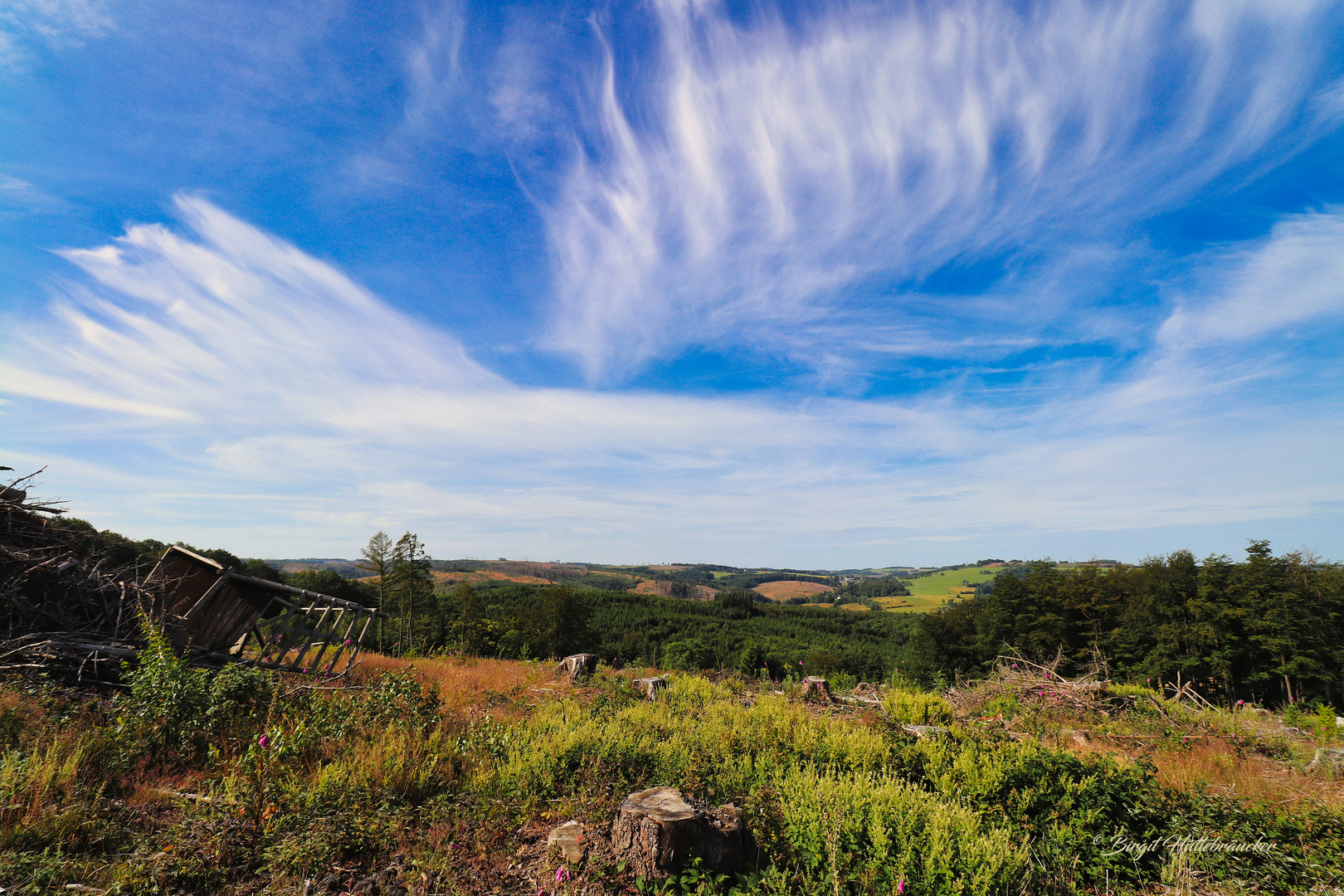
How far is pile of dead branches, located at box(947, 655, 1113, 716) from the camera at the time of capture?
1040 cm

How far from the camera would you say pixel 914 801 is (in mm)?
4590

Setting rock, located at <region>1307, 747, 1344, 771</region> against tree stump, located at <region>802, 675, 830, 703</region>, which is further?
tree stump, located at <region>802, 675, 830, 703</region>

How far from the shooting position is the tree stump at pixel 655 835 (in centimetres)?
388

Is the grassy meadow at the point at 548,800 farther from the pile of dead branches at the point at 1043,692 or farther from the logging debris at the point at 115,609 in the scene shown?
the pile of dead branches at the point at 1043,692

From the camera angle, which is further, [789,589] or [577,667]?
[789,589]

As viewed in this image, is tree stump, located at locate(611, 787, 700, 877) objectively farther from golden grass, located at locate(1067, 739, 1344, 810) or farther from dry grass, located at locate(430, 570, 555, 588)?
dry grass, located at locate(430, 570, 555, 588)

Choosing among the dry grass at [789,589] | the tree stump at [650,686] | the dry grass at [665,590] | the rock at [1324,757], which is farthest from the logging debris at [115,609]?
the dry grass at [789,589]

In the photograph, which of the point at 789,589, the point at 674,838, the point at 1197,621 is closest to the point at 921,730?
the point at 674,838

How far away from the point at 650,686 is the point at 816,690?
3.91 m

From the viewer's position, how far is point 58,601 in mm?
8828

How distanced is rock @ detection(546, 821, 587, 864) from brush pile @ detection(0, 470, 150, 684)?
7.70 meters

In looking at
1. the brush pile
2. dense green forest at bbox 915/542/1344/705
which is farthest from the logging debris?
dense green forest at bbox 915/542/1344/705

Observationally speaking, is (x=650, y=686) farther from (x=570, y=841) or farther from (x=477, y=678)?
(x=570, y=841)

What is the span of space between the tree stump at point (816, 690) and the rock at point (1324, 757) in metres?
7.33
